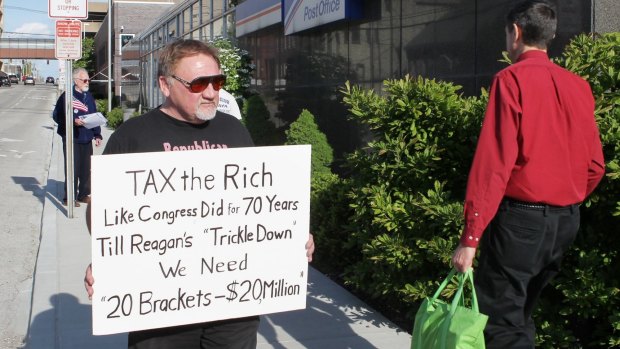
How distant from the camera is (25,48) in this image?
→ 417 ft

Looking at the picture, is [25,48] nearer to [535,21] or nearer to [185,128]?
[185,128]

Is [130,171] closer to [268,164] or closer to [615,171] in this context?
[268,164]

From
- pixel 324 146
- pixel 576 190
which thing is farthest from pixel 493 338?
pixel 324 146

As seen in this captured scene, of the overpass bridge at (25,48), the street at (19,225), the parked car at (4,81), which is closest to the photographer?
the street at (19,225)

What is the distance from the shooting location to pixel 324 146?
30.3 ft

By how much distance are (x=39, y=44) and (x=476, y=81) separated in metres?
131

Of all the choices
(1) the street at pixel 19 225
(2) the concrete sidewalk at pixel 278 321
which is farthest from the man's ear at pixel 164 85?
(1) the street at pixel 19 225

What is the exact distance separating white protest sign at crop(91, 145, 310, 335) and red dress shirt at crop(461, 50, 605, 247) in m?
0.73

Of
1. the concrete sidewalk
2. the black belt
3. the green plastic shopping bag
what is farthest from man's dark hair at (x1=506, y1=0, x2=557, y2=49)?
the concrete sidewalk

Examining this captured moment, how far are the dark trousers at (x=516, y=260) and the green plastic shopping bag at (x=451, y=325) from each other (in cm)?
12

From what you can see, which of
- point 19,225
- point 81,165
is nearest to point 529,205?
point 19,225

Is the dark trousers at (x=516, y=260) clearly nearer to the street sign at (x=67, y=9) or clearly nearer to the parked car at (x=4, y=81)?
the street sign at (x=67, y=9)

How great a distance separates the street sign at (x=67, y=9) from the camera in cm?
1036

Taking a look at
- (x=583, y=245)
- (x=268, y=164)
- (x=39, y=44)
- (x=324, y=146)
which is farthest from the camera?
(x=39, y=44)
